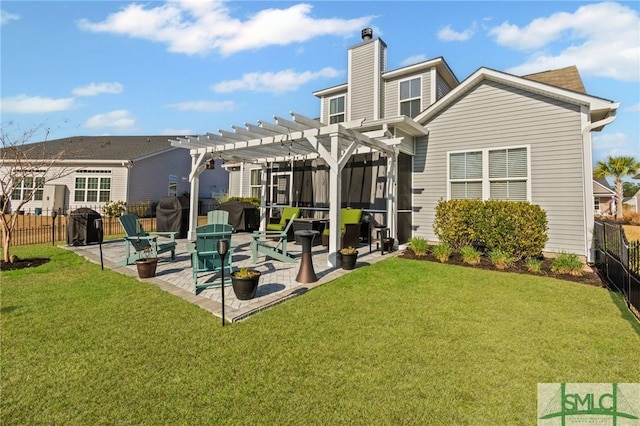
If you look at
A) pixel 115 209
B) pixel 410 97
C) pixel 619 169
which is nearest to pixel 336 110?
pixel 410 97

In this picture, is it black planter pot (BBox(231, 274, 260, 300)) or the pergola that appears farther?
the pergola

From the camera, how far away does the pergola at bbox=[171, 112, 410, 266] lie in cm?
605

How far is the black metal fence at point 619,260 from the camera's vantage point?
386cm

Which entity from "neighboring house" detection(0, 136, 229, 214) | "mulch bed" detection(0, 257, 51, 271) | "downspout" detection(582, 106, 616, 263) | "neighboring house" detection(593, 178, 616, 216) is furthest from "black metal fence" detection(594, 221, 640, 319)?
"neighboring house" detection(593, 178, 616, 216)

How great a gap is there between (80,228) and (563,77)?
606 inches

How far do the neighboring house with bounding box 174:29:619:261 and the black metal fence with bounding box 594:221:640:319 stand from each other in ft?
2.26

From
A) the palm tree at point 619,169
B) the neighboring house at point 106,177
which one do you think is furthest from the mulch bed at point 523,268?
the palm tree at point 619,169

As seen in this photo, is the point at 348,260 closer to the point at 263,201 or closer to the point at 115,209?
the point at 263,201

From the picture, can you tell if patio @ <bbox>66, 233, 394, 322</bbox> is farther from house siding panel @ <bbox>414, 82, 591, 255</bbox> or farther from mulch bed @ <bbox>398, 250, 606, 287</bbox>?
house siding panel @ <bbox>414, 82, 591, 255</bbox>

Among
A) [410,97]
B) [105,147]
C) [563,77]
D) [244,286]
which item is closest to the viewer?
[244,286]

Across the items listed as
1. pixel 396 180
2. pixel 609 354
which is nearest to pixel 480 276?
pixel 609 354

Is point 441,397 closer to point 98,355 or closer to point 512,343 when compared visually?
point 512,343

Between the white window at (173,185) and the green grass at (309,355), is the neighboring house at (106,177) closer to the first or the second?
the white window at (173,185)

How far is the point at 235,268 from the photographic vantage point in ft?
19.1
